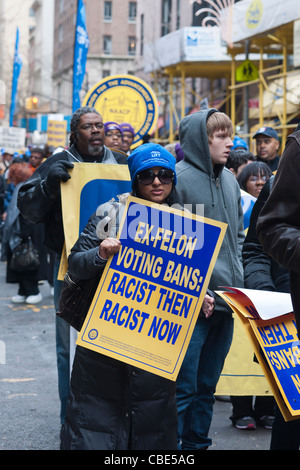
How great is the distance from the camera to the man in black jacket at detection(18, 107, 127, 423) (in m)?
4.66

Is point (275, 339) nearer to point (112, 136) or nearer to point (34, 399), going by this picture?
point (34, 399)

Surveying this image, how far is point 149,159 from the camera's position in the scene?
3.52 m

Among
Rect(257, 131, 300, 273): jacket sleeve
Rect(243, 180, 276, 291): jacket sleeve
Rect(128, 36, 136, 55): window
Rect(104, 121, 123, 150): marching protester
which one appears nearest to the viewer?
Rect(257, 131, 300, 273): jacket sleeve

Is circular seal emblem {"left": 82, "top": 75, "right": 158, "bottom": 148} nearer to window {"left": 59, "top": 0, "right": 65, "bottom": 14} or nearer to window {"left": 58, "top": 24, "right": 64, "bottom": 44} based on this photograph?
window {"left": 58, "top": 24, "right": 64, "bottom": 44}

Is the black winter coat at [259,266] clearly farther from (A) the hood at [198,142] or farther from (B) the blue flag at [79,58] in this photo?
(B) the blue flag at [79,58]

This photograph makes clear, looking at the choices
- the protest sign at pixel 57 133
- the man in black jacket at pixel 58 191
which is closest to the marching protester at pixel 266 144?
the man in black jacket at pixel 58 191

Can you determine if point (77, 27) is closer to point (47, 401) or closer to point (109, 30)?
point (47, 401)

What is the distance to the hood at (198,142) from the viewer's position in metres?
4.30

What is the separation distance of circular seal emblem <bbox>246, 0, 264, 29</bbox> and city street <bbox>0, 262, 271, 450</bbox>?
1209 cm

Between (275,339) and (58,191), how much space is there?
179 centimetres

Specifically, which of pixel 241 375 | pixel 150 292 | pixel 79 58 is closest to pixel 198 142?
pixel 150 292

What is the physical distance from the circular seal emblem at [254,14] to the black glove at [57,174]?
49.4 feet

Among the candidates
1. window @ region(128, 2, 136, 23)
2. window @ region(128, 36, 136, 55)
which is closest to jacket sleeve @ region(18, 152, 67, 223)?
window @ region(128, 36, 136, 55)

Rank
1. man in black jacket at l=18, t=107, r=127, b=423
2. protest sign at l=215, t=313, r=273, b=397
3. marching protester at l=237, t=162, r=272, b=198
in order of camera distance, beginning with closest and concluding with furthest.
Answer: man in black jacket at l=18, t=107, r=127, b=423 < protest sign at l=215, t=313, r=273, b=397 < marching protester at l=237, t=162, r=272, b=198
